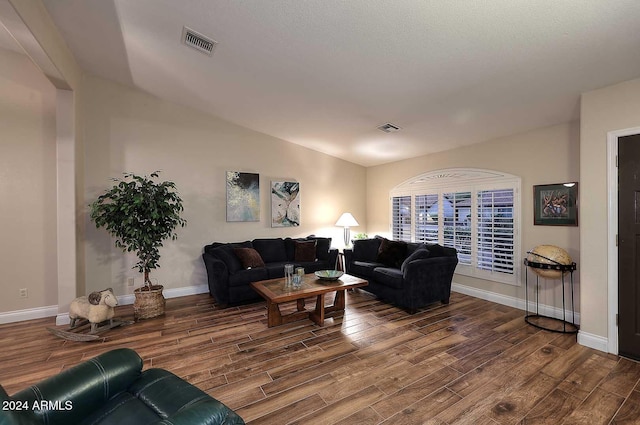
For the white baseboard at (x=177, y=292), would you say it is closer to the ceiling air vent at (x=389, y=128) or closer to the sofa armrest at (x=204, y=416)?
the sofa armrest at (x=204, y=416)

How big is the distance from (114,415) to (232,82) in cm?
354

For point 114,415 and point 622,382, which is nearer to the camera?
point 114,415

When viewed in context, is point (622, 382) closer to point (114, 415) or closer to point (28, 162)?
point (114, 415)

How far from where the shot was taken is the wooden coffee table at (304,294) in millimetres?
3129

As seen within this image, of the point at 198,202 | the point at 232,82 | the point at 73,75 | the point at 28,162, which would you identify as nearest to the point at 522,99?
the point at 232,82

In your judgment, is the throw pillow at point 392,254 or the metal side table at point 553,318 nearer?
the metal side table at point 553,318

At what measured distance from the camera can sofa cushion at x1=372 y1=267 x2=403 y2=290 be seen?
12.6 ft

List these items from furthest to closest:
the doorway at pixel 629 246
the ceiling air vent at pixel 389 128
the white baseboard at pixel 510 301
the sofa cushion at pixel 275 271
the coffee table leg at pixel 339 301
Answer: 1. the sofa cushion at pixel 275 271
2. the ceiling air vent at pixel 389 128
3. the coffee table leg at pixel 339 301
4. the white baseboard at pixel 510 301
5. the doorway at pixel 629 246

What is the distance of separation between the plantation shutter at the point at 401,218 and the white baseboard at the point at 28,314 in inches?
228

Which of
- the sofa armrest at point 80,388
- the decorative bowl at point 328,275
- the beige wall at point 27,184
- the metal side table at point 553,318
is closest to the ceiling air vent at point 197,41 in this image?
the beige wall at point 27,184

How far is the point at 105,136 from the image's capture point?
4129mm

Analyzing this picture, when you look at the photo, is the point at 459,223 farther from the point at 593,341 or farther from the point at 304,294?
the point at 304,294

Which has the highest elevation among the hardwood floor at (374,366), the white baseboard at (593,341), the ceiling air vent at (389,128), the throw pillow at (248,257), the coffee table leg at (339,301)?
the ceiling air vent at (389,128)

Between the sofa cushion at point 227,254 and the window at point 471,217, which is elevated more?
the window at point 471,217
